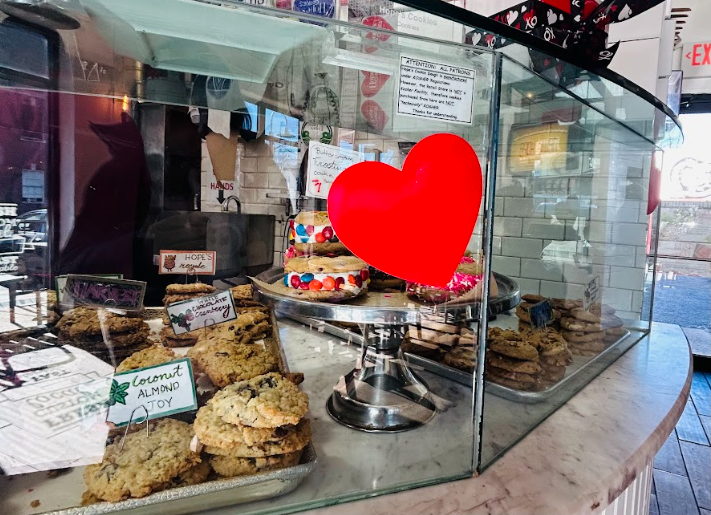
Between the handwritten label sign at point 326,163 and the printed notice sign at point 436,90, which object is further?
the handwritten label sign at point 326,163

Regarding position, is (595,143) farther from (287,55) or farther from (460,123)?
(287,55)

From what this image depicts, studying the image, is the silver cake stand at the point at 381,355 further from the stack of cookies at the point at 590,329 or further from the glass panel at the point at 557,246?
Result: the stack of cookies at the point at 590,329

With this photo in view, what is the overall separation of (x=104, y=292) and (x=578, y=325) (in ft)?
4.06

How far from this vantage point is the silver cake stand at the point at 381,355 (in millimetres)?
865

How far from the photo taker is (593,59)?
115 cm

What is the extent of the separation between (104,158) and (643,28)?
2.27 meters

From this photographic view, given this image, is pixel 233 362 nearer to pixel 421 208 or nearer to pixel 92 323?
pixel 92 323

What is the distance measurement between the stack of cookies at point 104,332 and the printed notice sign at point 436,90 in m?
0.70

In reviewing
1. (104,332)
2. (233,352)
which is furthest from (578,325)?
(104,332)

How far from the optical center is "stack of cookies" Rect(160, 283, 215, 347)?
0.92 m

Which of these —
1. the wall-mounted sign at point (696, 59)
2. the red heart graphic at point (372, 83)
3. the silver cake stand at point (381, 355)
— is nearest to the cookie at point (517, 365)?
the silver cake stand at point (381, 355)

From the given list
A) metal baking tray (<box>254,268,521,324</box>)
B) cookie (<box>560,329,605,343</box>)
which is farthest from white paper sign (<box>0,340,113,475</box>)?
cookie (<box>560,329,605,343</box>)

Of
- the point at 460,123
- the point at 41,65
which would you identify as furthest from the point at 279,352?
the point at 41,65

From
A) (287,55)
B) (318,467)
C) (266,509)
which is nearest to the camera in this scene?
(266,509)
